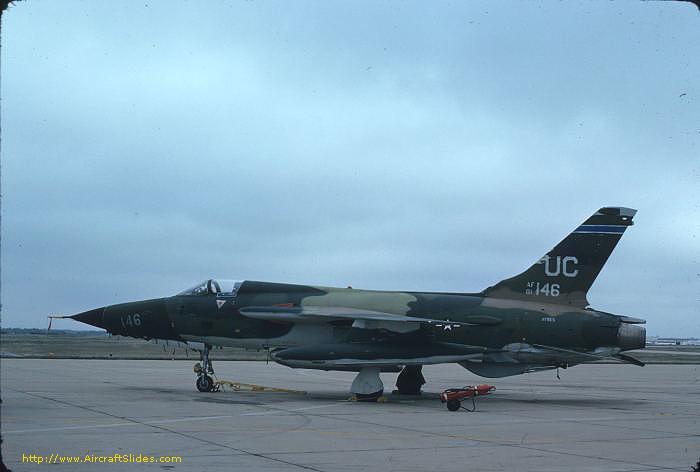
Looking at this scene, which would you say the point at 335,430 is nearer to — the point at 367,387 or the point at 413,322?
the point at 367,387

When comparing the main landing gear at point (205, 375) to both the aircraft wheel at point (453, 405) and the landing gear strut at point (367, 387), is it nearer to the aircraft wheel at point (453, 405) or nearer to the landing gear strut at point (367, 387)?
the landing gear strut at point (367, 387)

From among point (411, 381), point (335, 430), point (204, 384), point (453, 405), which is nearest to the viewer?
point (335, 430)

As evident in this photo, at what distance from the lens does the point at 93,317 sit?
22.8 meters

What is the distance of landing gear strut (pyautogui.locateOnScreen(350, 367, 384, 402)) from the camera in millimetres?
20062

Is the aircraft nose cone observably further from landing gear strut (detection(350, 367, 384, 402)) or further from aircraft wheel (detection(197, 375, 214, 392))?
landing gear strut (detection(350, 367, 384, 402))

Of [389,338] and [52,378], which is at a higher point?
[389,338]

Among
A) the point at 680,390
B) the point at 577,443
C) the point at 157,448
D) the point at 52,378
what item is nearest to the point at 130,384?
the point at 52,378

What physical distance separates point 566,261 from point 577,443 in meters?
9.21

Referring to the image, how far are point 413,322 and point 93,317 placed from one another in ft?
31.1

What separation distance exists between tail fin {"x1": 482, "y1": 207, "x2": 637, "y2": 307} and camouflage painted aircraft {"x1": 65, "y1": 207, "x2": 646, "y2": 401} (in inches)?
1.0

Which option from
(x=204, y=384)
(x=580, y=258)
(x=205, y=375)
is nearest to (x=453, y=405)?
(x=580, y=258)

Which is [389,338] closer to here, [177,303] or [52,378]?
[177,303]

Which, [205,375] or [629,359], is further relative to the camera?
[205,375]

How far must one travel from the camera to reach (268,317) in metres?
21.2
